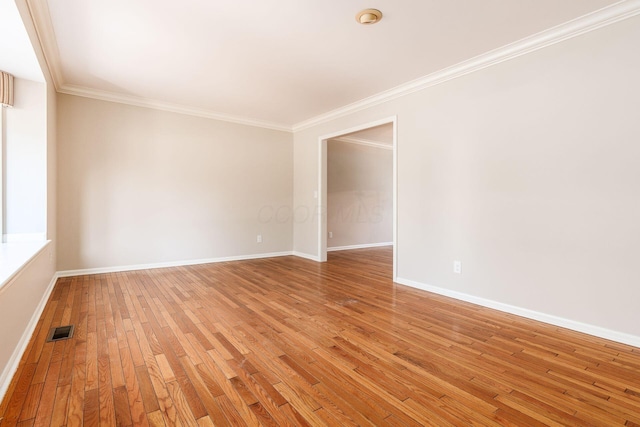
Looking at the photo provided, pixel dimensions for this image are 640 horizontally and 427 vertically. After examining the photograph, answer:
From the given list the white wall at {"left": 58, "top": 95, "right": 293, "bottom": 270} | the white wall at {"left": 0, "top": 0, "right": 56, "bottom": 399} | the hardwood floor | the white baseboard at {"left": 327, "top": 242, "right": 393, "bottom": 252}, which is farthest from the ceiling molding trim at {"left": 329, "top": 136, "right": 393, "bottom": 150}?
the white wall at {"left": 0, "top": 0, "right": 56, "bottom": 399}

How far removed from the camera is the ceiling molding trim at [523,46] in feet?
7.32

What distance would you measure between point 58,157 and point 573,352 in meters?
5.70

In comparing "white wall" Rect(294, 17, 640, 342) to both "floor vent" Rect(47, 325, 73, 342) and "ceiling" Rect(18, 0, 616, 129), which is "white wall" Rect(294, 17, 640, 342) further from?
"floor vent" Rect(47, 325, 73, 342)

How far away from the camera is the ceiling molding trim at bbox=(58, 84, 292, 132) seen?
3994 mm

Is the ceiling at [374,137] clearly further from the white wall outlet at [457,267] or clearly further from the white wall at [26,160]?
the white wall at [26,160]

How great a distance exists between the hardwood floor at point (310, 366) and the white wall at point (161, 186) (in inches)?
49.1

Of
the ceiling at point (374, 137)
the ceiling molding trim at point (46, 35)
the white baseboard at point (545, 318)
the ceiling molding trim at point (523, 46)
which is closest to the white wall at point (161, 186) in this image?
the ceiling molding trim at point (46, 35)

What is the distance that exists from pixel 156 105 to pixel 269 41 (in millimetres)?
2661

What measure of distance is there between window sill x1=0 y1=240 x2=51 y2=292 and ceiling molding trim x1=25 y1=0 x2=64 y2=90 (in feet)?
5.91

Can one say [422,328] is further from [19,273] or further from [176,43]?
[176,43]

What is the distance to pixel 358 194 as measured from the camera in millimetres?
7000

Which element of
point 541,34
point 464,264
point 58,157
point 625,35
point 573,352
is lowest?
point 573,352

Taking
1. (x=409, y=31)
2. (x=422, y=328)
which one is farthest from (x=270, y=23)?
(x=422, y=328)

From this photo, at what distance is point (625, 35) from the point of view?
2.23m
